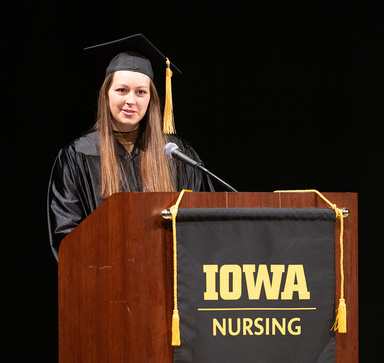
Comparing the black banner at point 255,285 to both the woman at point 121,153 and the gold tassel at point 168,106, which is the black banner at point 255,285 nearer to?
the woman at point 121,153

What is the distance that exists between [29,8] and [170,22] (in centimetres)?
66

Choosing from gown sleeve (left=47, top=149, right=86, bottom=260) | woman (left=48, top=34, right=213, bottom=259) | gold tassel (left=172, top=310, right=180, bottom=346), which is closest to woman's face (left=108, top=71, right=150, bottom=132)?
woman (left=48, top=34, right=213, bottom=259)

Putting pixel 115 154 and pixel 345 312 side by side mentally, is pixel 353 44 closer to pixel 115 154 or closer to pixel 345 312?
pixel 115 154

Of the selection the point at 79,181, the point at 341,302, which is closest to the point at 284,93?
the point at 79,181

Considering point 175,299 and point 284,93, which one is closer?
point 175,299

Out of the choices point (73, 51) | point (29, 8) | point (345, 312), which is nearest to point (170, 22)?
point (73, 51)

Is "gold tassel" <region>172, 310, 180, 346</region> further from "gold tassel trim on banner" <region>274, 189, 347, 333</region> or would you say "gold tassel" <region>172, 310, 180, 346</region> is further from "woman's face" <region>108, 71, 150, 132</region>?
"woman's face" <region>108, 71, 150, 132</region>

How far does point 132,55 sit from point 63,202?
2.03ft

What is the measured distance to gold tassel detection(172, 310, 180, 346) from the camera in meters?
0.93

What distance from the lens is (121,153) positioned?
5.61 feet

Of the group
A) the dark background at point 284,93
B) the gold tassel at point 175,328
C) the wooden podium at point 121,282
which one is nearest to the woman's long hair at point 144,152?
the dark background at point 284,93

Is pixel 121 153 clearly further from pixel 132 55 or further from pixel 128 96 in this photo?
pixel 132 55

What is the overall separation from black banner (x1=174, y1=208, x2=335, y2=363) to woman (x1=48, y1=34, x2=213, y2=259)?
2.23 ft

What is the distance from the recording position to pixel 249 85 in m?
2.24
